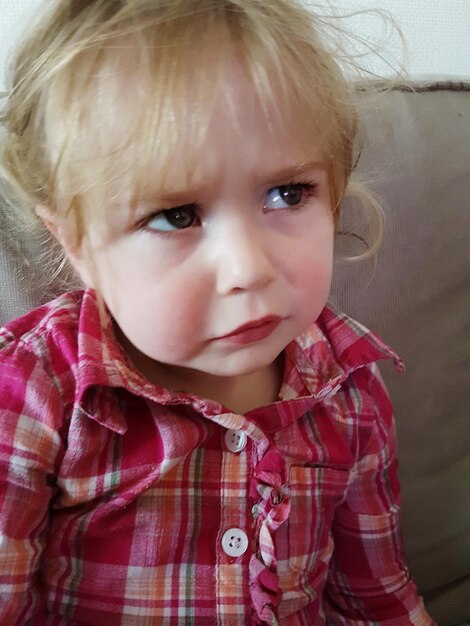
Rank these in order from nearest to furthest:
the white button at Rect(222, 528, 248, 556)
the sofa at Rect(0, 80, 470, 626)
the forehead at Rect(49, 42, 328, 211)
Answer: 1. the forehead at Rect(49, 42, 328, 211)
2. the white button at Rect(222, 528, 248, 556)
3. the sofa at Rect(0, 80, 470, 626)

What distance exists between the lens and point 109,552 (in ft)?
1.77

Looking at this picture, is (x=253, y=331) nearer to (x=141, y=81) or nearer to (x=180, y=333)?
(x=180, y=333)

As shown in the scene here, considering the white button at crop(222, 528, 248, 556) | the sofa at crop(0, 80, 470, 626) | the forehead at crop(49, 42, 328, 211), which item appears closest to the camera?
the forehead at crop(49, 42, 328, 211)

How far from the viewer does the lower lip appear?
48 cm

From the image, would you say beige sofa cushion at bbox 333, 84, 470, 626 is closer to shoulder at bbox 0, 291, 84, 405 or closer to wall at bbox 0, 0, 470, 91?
wall at bbox 0, 0, 470, 91

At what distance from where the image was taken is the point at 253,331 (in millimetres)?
484

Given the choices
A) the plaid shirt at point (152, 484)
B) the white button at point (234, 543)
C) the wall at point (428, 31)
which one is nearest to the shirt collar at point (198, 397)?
the plaid shirt at point (152, 484)

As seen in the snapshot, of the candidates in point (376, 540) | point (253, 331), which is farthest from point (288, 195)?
point (376, 540)

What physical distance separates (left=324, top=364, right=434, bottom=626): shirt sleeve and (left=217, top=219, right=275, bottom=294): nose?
0.82ft

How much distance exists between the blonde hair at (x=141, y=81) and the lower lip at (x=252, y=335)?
0.42 feet

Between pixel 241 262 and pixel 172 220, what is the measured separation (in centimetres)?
6

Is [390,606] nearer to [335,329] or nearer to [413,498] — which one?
[413,498]

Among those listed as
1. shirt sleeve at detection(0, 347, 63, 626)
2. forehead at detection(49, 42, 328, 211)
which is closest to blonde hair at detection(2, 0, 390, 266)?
forehead at detection(49, 42, 328, 211)

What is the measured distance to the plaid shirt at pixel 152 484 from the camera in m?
0.50
